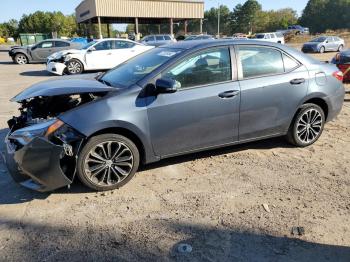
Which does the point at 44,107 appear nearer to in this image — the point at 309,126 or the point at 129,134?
the point at 129,134

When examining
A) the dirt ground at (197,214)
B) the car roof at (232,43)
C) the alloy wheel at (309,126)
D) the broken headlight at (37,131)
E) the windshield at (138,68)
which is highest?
the car roof at (232,43)

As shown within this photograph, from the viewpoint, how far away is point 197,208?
3629 millimetres

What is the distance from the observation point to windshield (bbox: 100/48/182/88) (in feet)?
13.9

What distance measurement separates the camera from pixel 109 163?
394cm

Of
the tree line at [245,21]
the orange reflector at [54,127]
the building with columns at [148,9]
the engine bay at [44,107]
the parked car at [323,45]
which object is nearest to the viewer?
the orange reflector at [54,127]

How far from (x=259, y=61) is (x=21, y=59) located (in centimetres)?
1918

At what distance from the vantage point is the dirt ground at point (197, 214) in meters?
2.97

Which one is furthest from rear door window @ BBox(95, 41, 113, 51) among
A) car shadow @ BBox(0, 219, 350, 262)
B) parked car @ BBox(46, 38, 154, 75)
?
car shadow @ BBox(0, 219, 350, 262)

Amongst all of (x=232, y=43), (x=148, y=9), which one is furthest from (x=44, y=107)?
(x=148, y=9)

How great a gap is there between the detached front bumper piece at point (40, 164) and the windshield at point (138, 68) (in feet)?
3.83

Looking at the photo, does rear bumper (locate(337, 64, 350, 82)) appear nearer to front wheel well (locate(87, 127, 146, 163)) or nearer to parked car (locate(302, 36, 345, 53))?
front wheel well (locate(87, 127, 146, 163))

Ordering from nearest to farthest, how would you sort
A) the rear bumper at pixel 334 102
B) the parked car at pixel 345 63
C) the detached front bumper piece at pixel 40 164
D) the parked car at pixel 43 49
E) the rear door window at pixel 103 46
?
1. the detached front bumper piece at pixel 40 164
2. the rear bumper at pixel 334 102
3. the parked car at pixel 345 63
4. the rear door window at pixel 103 46
5. the parked car at pixel 43 49

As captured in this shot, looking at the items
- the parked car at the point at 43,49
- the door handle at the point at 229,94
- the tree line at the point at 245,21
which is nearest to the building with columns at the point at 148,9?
the parked car at the point at 43,49

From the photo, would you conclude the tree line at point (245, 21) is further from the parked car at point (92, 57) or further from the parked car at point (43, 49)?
the parked car at point (92, 57)
